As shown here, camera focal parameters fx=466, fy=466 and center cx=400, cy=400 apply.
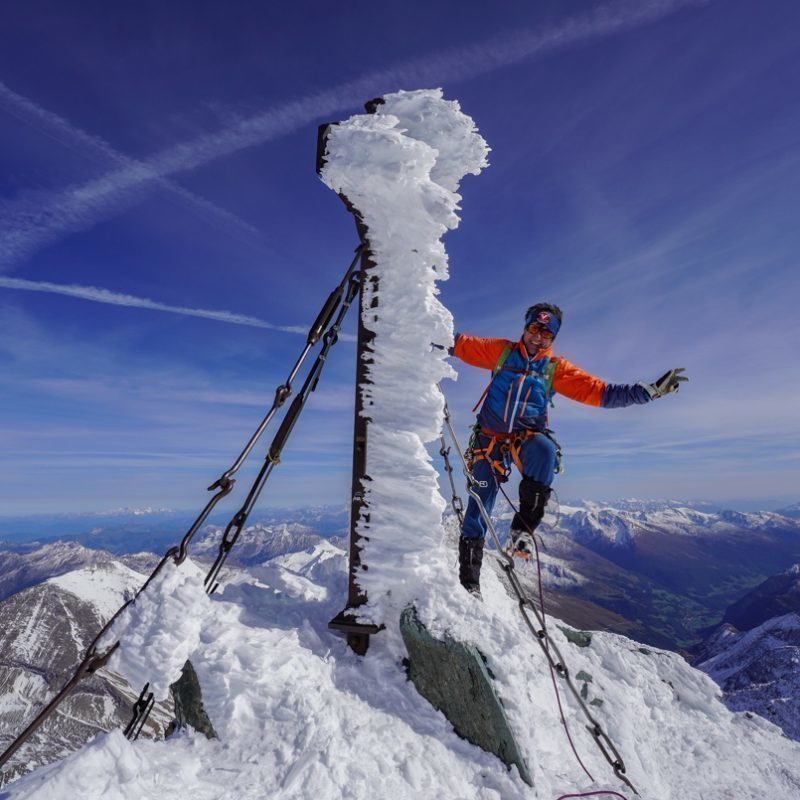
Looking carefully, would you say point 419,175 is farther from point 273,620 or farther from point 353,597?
point 273,620

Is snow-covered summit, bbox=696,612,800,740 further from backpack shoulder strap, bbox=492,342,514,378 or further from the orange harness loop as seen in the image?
backpack shoulder strap, bbox=492,342,514,378

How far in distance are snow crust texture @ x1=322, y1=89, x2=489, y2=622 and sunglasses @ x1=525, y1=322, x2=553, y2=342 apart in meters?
1.58

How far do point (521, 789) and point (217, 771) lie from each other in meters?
3.04

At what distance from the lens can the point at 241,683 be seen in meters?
4.91

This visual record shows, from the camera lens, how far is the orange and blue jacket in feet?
23.6

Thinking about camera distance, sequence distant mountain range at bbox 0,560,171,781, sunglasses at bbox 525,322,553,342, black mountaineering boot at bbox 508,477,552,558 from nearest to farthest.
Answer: black mountaineering boot at bbox 508,477,552,558 → sunglasses at bbox 525,322,553,342 → distant mountain range at bbox 0,560,171,781

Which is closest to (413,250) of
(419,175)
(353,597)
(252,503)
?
(419,175)

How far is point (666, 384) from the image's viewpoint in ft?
21.1

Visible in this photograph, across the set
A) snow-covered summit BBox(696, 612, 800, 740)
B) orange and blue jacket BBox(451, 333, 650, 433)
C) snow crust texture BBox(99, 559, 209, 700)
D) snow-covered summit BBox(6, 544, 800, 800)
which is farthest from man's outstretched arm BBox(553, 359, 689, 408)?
snow-covered summit BBox(696, 612, 800, 740)

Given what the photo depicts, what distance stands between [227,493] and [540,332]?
202 inches

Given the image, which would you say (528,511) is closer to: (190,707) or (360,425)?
(360,425)

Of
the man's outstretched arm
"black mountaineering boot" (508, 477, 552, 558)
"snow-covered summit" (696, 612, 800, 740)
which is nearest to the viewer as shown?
the man's outstretched arm

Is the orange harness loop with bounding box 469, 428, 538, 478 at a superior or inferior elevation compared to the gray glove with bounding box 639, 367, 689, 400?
inferior

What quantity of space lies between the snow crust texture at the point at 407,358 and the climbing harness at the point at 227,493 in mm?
510
